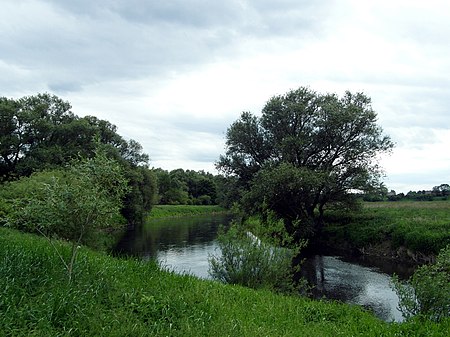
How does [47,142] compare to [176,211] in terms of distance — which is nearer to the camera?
[47,142]

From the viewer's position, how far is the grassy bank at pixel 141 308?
6.25 metres

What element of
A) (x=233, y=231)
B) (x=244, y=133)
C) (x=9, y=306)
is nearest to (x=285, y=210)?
(x=244, y=133)

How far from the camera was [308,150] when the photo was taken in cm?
3753

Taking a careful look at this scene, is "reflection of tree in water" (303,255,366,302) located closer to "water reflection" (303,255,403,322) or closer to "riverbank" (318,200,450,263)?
"water reflection" (303,255,403,322)

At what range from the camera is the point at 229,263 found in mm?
13969

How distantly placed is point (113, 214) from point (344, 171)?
3055 centimetres

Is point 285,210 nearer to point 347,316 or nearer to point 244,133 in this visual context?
point 244,133

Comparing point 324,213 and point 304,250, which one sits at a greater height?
point 324,213

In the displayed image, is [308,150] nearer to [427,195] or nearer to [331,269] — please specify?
[331,269]

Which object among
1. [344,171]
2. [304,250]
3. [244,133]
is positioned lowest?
[304,250]

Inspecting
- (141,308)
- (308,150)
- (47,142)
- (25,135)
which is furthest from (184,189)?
(141,308)

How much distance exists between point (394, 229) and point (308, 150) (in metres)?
11.0

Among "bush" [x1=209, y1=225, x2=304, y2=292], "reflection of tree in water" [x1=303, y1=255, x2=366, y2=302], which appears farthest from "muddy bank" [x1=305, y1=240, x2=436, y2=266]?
"bush" [x1=209, y1=225, x2=304, y2=292]

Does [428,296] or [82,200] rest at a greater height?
[82,200]
